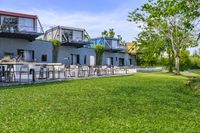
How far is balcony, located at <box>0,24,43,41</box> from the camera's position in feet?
101

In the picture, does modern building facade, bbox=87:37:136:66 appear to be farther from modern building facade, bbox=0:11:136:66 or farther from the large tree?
the large tree

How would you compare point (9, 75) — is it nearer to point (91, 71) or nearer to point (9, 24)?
point (91, 71)

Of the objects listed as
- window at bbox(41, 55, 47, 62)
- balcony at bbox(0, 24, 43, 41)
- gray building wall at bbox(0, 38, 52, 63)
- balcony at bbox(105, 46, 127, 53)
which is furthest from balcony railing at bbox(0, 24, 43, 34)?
balcony at bbox(105, 46, 127, 53)

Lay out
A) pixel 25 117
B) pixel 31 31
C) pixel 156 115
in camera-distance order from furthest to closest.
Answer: pixel 31 31 < pixel 156 115 < pixel 25 117

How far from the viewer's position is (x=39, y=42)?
117 ft

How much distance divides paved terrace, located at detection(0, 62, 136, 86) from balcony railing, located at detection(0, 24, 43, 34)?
9.56 m

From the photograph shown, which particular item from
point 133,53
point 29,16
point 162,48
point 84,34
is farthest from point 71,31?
point 133,53

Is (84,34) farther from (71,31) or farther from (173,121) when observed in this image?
(173,121)

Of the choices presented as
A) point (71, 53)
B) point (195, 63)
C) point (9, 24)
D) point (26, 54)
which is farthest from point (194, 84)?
point (195, 63)

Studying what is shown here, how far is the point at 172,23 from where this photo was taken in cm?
3444

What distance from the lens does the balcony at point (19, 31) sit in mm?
30758

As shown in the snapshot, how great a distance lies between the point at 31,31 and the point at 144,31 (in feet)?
42.6

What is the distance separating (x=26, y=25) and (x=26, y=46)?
2564 mm

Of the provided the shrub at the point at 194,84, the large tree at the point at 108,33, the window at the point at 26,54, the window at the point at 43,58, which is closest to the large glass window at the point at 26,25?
the window at the point at 26,54
